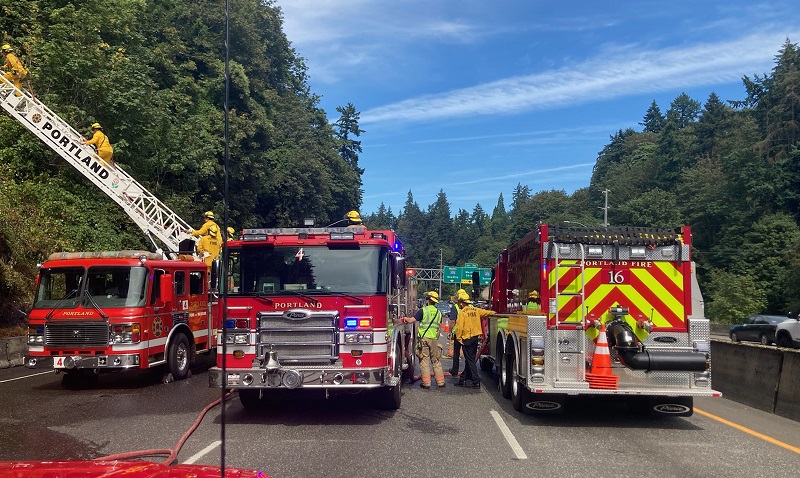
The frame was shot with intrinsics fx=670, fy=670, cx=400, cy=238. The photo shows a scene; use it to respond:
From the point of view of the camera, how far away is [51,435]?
817cm

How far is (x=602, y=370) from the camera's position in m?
8.84

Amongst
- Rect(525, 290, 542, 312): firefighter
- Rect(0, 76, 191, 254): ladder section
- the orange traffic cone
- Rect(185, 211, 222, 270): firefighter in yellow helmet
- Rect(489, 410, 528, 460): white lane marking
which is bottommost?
Rect(489, 410, 528, 460): white lane marking

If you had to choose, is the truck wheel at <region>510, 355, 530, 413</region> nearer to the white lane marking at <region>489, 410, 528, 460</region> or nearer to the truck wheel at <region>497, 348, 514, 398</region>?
the truck wheel at <region>497, 348, 514, 398</region>

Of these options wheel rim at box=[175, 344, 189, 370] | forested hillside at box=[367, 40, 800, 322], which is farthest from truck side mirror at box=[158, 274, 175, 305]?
forested hillside at box=[367, 40, 800, 322]

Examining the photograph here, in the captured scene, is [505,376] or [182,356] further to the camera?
[182,356]

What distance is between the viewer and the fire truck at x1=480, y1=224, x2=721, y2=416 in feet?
29.1

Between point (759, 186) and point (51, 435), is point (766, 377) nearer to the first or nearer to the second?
point (51, 435)

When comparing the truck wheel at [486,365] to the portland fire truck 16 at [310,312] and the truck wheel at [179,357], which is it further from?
the truck wheel at [179,357]

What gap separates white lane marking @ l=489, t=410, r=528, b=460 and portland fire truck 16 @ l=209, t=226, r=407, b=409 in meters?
1.55

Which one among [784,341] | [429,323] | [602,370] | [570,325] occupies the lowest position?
[784,341]

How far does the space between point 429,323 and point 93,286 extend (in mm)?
6229

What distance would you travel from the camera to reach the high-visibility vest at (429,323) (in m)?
12.2

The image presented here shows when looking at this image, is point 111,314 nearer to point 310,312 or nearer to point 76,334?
point 76,334

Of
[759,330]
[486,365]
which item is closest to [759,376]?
[486,365]
